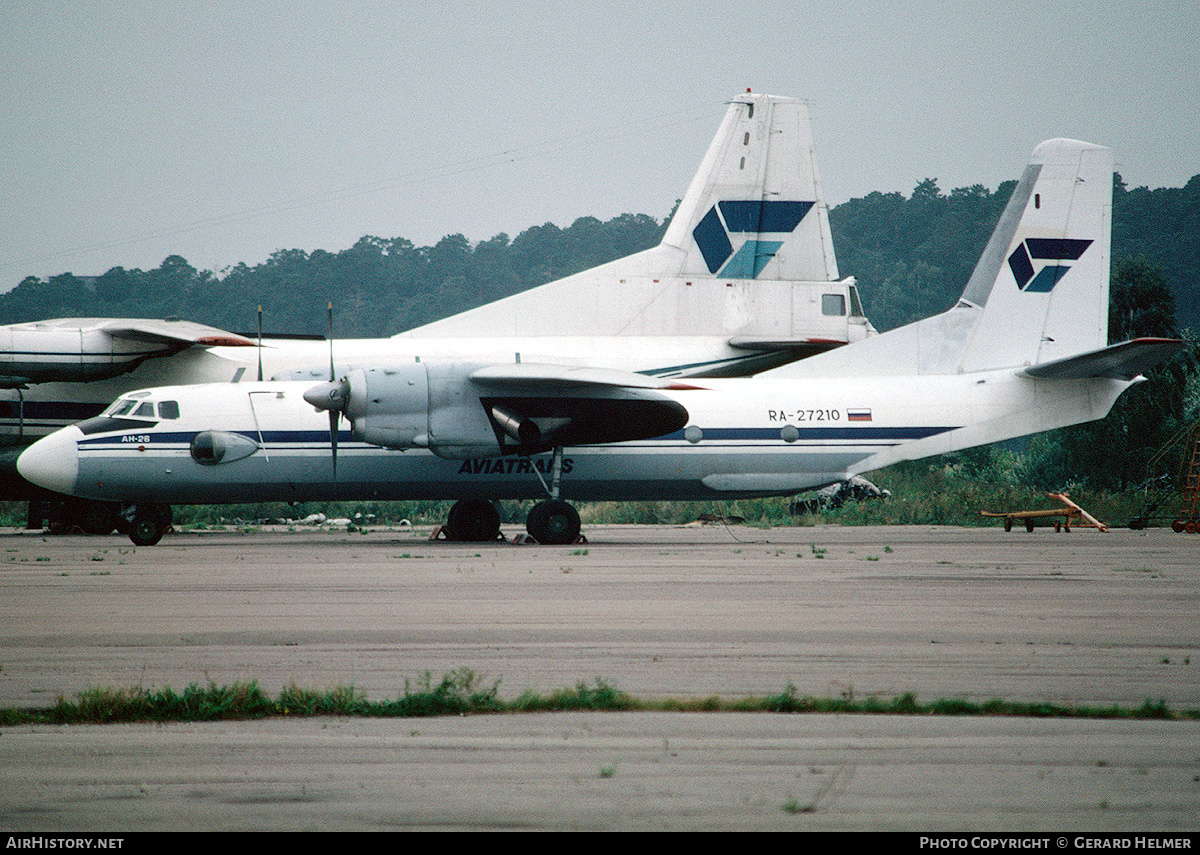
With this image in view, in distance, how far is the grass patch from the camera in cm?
635

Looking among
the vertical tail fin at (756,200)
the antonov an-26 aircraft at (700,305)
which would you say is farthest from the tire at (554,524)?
the vertical tail fin at (756,200)

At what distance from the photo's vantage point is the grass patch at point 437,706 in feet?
20.8

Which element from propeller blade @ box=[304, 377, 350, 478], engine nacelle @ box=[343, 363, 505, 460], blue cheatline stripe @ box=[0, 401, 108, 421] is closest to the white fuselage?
engine nacelle @ box=[343, 363, 505, 460]

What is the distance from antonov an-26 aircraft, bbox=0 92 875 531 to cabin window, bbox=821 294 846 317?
3 cm

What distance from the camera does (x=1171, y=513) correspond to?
30.8m

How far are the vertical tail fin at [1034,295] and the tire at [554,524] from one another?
7087 mm

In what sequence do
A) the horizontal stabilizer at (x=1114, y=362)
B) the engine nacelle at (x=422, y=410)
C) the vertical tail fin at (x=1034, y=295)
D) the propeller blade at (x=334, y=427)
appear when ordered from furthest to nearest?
the vertical tail fin at (x=1034, y=295)
the horizontal stabilizer at (x=1114, y=362)
the propeller blade at (x=334, y=427)
the engine nacelle at (x=422, y=410)

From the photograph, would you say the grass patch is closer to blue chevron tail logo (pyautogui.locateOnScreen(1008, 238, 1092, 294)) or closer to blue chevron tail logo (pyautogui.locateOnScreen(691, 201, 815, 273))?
blue chevron tail logo (pyautogui.locateOnScreen(691, 201, 815, 273))

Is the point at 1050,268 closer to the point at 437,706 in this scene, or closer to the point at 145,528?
the point at 145,528

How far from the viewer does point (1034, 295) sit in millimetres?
25406

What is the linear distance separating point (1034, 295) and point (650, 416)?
9.90 meters

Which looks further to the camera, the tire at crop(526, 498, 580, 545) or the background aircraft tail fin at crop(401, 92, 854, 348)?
the background aircraft tail fin at crop(401, 92, 854, 348)

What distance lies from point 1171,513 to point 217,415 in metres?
25.1

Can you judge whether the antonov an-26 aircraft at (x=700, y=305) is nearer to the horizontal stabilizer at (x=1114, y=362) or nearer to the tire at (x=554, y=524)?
the tire at (x=554, y=524)
